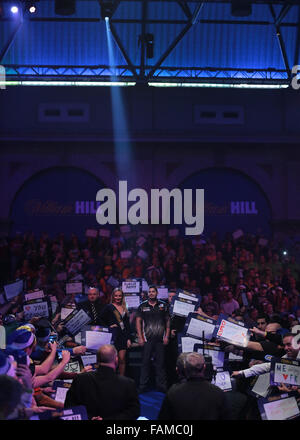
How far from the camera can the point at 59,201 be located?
15.7m

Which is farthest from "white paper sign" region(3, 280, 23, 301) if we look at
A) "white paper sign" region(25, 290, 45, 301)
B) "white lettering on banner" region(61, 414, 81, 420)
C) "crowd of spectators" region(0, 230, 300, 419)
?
"white lettering on banner" region(61, 414, 81, 420)

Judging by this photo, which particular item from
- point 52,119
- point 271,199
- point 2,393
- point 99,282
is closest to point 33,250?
point 99,282

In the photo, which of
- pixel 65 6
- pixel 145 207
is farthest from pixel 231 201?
pixel 65 6

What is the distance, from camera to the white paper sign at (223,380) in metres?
6.37

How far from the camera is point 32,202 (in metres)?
15.5

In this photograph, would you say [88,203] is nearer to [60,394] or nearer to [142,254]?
[142,254]

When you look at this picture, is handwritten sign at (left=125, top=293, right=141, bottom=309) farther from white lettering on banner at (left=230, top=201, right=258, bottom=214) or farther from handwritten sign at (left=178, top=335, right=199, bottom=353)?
white lettering on banner at (left=230, top=201, right=258, bottom=214)

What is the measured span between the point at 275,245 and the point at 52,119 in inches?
280

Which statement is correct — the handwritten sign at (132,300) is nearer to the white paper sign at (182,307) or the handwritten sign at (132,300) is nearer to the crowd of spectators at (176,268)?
the crowd of spectators at (176,268)

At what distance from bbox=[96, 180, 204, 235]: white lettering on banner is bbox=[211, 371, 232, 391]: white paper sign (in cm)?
894

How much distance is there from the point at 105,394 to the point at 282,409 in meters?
2.12

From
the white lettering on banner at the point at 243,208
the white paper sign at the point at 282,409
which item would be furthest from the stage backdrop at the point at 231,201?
the white paper sign at the point at 282,409

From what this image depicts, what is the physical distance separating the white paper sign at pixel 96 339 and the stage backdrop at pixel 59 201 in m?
8.92

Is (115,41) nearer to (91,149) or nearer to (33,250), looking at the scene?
(91,149)
